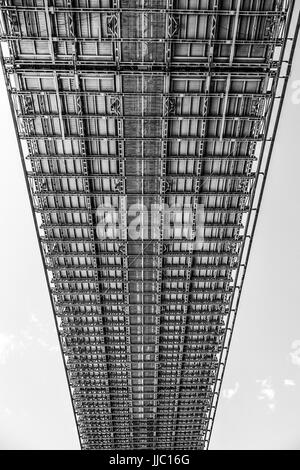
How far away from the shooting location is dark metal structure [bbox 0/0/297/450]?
80.1ft

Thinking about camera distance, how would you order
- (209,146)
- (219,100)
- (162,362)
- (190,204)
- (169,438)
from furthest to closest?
(169,438)
(162,362)
(190,204)
(209,146)
(219,100)

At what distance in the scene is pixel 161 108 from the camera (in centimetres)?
2780

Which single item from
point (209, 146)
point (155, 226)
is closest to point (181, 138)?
point (209, 146)

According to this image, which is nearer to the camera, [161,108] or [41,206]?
[161,108]

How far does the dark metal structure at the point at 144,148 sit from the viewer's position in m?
24.4

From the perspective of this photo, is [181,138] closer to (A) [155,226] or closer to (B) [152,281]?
(A) [155,226]

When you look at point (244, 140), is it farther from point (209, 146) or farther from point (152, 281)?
point (152, 281)

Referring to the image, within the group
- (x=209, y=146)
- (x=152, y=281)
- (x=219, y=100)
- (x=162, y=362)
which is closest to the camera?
(x=219, y=100)

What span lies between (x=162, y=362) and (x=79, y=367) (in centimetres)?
1036

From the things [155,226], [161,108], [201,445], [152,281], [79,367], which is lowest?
[201,445]

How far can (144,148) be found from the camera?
2973cm

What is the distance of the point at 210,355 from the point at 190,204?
77.0 feet

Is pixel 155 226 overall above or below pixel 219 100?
below

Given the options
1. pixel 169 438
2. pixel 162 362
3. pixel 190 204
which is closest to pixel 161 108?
pixel 190 204
